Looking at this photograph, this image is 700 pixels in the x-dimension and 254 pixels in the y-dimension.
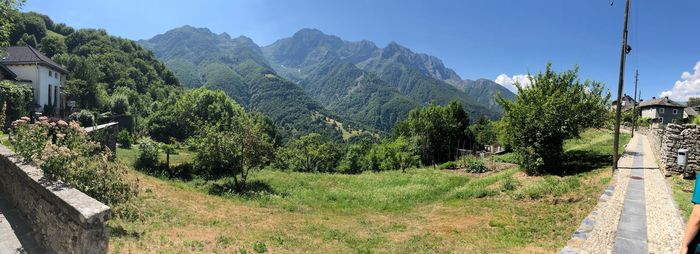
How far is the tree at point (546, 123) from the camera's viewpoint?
864 inches

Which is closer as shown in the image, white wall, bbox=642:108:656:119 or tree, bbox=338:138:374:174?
tree, bbox=338:138:374:174

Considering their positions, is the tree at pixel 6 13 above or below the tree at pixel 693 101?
below

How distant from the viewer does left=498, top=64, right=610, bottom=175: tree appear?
72.0 feet

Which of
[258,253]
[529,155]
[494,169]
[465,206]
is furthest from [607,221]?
[494,169]

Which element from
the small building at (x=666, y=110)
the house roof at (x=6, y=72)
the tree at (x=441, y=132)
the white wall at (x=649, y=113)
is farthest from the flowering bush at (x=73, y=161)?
the white wall at (x=649, y=113)

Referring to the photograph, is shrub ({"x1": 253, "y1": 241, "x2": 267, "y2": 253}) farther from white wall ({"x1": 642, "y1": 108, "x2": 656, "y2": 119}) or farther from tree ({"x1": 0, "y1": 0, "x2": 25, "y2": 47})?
white wall ({"x1": 642, "y1": 108, "x2": 656, "y2": 119})

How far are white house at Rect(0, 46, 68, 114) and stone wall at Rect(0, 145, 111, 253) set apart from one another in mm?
37546

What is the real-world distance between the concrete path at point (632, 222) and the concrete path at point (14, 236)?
444 inches

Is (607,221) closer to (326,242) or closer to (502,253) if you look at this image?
(502,253)

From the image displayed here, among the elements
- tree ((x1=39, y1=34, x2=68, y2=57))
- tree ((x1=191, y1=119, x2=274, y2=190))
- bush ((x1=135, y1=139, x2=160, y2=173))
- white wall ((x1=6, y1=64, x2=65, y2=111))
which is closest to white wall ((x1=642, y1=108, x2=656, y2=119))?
tree ((x1=191, y1=119, x2=274, y2=190))

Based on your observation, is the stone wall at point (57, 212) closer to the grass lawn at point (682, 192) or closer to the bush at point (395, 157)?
the grass lawn at point (682, 192)

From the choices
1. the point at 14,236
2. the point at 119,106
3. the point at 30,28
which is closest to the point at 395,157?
the point at 119,106

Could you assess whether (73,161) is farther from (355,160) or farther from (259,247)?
(355,160)

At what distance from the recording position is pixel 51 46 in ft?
294
